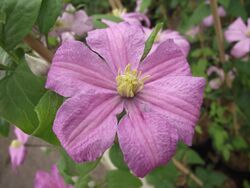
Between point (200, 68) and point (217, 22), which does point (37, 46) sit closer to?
point (217, 22)

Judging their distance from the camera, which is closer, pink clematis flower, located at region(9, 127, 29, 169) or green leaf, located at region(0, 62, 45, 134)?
green leaf, located at region(0, 62, 45, 134)

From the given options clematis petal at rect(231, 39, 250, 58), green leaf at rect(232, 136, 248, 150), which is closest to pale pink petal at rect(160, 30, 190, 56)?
clematis petal at rect(231, 39, 250, 58)

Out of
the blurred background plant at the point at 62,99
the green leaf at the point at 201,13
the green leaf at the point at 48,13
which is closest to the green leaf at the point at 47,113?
the blurred background plant at the point at 62,99

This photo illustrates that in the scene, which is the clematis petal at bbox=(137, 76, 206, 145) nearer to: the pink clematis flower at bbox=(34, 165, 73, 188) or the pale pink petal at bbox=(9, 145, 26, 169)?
the pink clematis flower at bbox=(34, 165, 73, 188)

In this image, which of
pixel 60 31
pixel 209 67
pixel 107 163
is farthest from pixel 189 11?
pixel 60 31

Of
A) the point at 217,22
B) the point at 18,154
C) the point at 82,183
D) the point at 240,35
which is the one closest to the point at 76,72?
the point at 82,183

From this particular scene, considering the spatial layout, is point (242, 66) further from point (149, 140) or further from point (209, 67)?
point (149, 140)
